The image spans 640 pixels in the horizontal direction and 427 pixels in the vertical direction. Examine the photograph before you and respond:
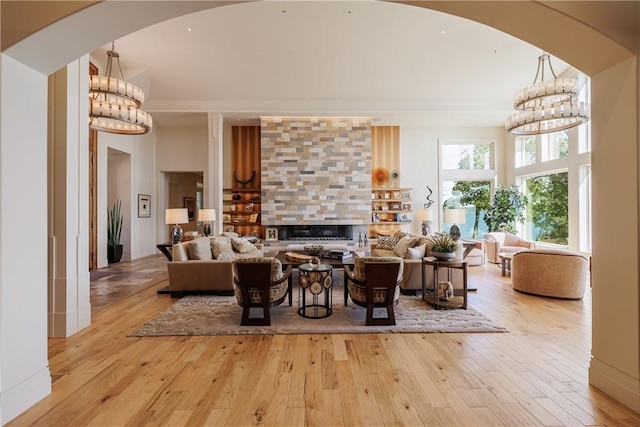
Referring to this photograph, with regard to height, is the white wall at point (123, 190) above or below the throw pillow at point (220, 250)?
above

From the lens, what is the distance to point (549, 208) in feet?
26.3

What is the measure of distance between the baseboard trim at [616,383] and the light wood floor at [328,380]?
0.06 meters

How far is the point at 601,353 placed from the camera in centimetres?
215

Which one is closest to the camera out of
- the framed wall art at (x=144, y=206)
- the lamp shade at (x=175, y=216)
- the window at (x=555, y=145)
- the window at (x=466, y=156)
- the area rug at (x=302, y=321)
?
the area rug at (x=302, y=321)

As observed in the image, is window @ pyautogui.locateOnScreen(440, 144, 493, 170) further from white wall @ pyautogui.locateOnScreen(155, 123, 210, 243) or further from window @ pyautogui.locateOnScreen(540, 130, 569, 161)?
white wall @ pyautogui.locateOnScreen(155, 123, 210, 243)

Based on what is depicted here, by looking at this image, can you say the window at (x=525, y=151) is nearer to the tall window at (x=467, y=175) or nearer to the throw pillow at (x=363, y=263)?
the tall window at (x=467, y=175)

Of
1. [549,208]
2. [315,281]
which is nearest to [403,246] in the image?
[315,281]

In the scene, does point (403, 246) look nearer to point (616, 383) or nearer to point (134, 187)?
point (616, 383)

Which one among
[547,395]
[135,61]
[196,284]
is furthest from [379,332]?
[135,61]

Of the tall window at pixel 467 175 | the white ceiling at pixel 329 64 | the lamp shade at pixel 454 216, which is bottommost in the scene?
the lamp shade at pixel 454 216

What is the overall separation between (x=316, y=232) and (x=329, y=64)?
4.43 metres

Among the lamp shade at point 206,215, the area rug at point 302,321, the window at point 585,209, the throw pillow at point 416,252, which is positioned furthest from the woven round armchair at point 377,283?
the window at point 585,209

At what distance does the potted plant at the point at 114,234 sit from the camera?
7781 millimetres

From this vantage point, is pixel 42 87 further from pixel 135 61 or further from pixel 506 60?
pixel 506 60
